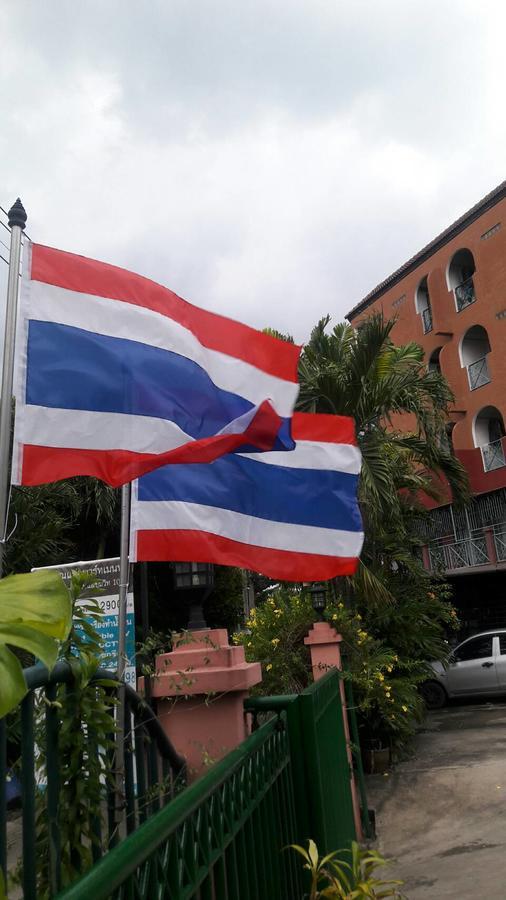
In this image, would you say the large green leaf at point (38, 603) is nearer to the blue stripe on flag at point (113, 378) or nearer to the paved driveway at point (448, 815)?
the blue stripe on flag at point (113, 378)

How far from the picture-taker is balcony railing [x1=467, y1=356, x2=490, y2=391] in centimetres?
2219

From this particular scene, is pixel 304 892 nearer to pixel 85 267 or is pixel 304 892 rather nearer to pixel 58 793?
pixel 58 793

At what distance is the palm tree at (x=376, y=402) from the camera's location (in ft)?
31.8

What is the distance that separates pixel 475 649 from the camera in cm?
1491

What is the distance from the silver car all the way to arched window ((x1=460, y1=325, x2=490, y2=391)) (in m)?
9.75

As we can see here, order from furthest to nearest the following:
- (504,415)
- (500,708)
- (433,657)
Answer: (504,415) → (500,708) → (433,657)

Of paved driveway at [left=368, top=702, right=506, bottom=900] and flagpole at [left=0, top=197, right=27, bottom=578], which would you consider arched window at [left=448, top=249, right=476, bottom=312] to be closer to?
paved driveway at [left=368, top=702, right=506, bottom=900]

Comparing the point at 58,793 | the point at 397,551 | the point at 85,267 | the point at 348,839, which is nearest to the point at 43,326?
the point at 85,267

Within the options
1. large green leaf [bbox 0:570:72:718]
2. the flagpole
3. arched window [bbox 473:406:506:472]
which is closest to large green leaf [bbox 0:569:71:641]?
large green leaf [bbox 0:570:72:718]

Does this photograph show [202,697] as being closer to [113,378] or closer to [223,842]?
[113,378]

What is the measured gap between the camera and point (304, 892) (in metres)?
2.77

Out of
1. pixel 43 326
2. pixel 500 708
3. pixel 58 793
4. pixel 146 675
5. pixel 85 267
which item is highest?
pixel 85 267

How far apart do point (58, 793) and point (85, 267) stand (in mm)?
2188

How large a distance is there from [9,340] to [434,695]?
14775 millimetres
